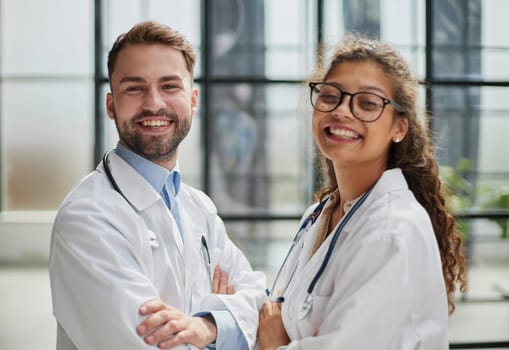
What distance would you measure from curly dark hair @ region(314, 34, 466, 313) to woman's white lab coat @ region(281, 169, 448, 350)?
142mm

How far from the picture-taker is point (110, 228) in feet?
5.43

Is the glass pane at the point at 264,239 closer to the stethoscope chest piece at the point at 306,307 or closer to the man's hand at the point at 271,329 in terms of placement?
the man's hand at the point at 271,329

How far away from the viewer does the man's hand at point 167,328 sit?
5.21ft

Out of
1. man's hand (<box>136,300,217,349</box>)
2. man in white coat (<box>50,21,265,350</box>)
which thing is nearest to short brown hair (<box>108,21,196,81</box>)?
man in white coat (<box>50,21,265,350</box>)

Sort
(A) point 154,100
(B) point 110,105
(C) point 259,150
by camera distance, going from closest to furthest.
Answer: (A) point 154,100
(B) point 110,105
(C) point 259,150

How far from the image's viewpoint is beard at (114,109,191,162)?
6.08 ft

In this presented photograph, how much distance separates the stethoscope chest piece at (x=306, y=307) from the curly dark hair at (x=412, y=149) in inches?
16.2

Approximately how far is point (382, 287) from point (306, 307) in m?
0.24

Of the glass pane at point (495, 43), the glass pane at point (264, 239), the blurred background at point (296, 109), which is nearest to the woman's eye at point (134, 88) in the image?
the blurred background at point (296, 109)

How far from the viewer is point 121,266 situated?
161 cm

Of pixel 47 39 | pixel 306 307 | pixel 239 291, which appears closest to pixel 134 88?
pixel 239 291

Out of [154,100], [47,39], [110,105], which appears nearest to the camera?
[154,100]

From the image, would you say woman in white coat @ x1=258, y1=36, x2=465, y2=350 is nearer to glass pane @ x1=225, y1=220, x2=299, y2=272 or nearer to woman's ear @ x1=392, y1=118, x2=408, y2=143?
woman's ear @ x1=392, y1=118, x2=408, y2=143

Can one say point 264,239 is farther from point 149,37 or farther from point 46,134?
point 46,134
